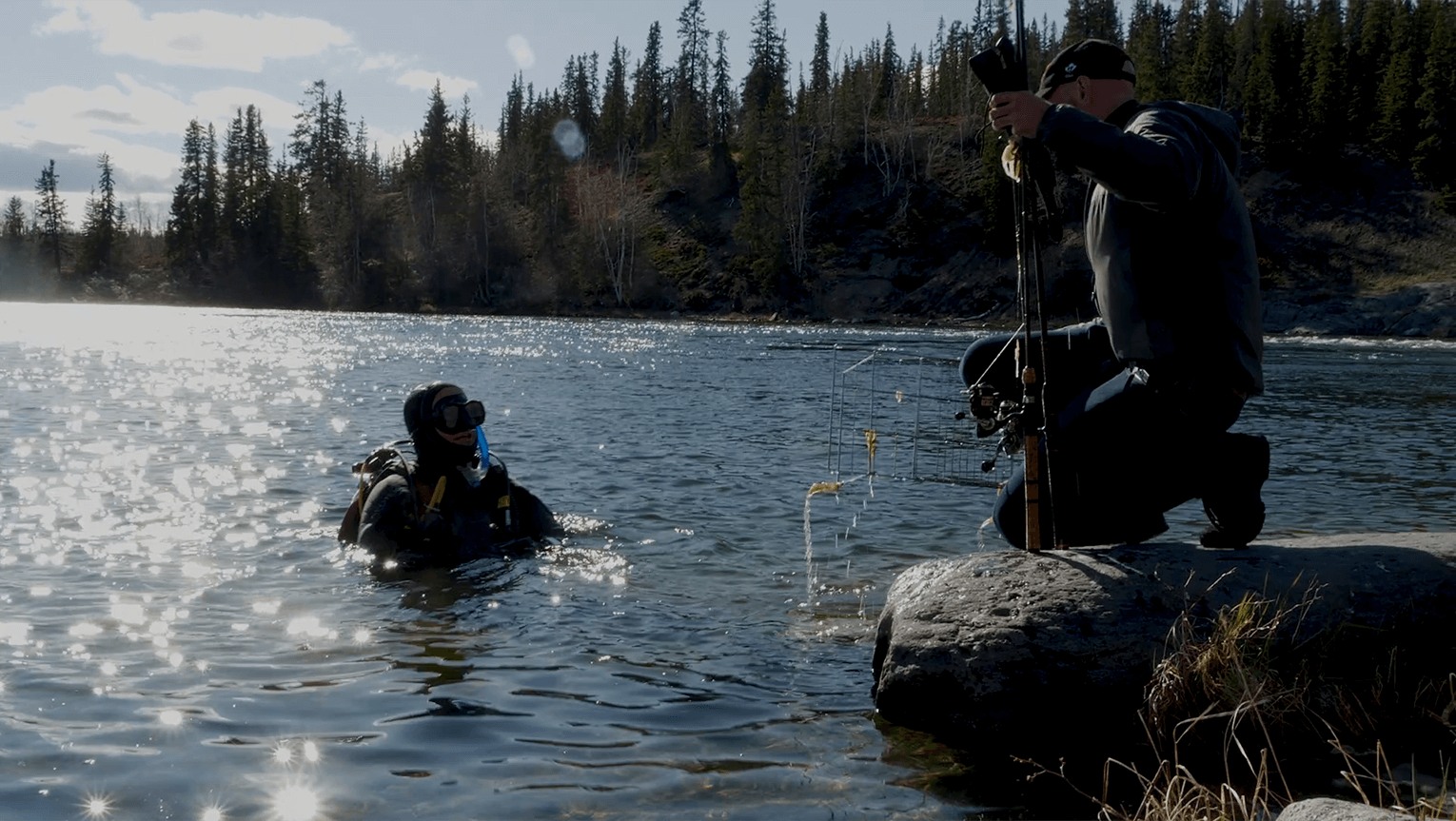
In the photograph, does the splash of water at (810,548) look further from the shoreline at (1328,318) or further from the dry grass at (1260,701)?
the shoreline at (1328,318)

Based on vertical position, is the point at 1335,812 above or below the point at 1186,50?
below

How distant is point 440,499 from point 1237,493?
5858mm

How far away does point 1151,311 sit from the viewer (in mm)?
4664

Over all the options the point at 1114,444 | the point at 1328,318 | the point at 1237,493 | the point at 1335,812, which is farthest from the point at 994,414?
the point at 1328,318

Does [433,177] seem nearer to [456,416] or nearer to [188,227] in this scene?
[188,227]

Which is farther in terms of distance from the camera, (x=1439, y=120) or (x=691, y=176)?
(x=691, y=176)

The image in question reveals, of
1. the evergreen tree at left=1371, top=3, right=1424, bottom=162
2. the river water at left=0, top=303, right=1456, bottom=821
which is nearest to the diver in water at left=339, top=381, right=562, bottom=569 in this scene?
the river water at left=0, top=303, right=1456, bottom=821

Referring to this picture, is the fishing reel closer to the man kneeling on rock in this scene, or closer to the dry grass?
the man kneeling on rock

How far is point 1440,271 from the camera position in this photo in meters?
68.6

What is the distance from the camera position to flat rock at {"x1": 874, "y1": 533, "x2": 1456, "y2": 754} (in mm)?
5031

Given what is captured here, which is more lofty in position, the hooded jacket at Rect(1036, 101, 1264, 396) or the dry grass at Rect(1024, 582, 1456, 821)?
the hooded jacket at Rect(1036, 101, 1264, 396)

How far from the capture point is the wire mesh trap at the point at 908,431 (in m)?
8.65

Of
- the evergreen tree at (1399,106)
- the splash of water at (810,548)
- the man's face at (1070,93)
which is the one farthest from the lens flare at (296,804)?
the evergreen tree at (1399,106)

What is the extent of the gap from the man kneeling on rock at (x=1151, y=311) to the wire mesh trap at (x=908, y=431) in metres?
0.98
